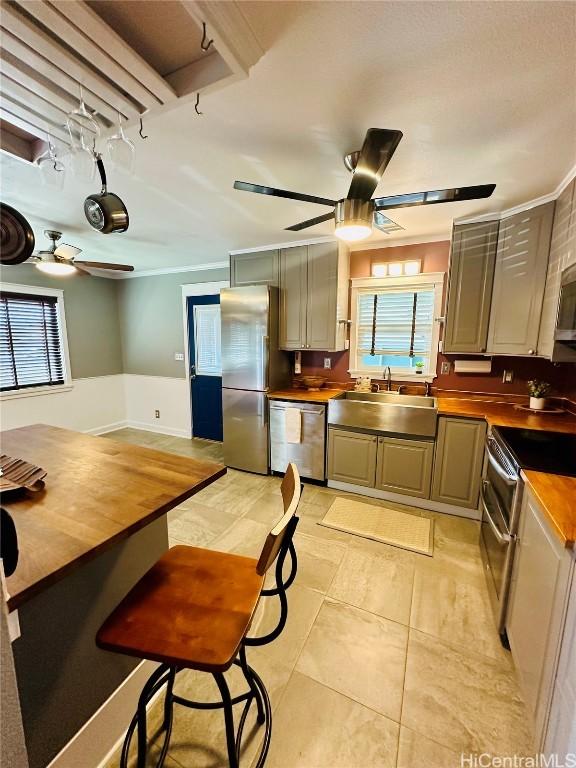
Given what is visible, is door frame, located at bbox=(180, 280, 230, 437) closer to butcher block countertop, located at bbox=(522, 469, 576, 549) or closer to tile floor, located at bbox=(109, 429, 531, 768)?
tile floor, located at bbox=(109, 429, 531, 768)

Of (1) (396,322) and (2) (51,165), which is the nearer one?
(2) (51,165)

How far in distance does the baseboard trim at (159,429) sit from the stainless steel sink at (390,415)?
2.70m

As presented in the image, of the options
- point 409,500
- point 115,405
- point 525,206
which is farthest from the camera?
point 115,405

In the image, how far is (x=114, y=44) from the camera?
92cm

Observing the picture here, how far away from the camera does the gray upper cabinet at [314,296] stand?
127 inches

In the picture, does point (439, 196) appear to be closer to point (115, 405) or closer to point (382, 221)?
point (382, 221)

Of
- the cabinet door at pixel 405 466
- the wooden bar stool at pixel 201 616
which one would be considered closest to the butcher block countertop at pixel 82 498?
the wooden bar stool at pixel 201 616

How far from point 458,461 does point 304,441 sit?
1405 mm

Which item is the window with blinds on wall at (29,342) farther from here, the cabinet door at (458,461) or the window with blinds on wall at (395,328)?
the cabinet door at (458,461)

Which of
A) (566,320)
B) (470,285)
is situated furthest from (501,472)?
(470,285)

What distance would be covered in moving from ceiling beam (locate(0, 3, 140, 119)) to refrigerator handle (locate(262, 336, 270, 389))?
2.20 metres

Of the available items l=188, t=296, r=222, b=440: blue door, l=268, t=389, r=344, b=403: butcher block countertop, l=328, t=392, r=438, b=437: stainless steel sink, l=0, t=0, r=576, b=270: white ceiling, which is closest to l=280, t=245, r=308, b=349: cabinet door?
l=268, t=389, r=344, b=403: butcher block countertop

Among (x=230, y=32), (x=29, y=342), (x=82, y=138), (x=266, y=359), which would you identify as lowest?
(x=266, y=359)

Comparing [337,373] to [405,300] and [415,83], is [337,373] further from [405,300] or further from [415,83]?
[415,83]
